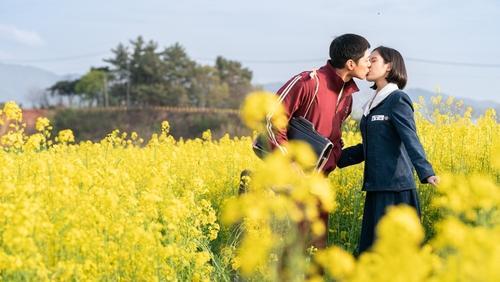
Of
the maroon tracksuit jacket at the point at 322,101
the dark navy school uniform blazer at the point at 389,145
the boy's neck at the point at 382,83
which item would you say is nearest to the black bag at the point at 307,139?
the maroon tracksuit jacket at the point at 322,101

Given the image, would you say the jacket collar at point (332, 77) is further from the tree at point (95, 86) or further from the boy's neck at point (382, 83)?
the tree at point (95, 86)

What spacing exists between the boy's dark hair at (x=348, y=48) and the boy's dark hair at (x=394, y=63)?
0.12 meters

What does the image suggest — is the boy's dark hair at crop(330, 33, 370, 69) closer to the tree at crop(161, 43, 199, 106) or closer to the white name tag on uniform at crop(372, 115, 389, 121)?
the white name tag on uniform at crop(372, 115, 389, 121)

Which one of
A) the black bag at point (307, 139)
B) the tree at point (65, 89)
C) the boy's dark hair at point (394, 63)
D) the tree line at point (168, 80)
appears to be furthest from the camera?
the tree at point (65, 89)

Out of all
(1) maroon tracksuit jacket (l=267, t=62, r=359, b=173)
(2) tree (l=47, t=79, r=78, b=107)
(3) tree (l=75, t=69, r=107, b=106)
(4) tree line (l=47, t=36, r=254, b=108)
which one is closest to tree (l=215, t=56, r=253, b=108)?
(4) tree line (l=47, t=36, r=254, b=108)

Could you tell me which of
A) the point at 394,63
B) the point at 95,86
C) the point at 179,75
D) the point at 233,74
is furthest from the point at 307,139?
the point at 95,86

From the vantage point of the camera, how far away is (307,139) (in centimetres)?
422

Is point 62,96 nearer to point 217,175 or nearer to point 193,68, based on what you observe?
point 193,68

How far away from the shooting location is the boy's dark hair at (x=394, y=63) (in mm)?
4336

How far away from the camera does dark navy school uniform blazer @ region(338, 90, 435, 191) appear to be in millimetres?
4242

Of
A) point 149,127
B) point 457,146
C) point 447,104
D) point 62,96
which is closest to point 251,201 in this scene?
point 457,146

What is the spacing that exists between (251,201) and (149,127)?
54.9m

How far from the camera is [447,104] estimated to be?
7652mm

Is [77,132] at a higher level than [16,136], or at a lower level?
lower
